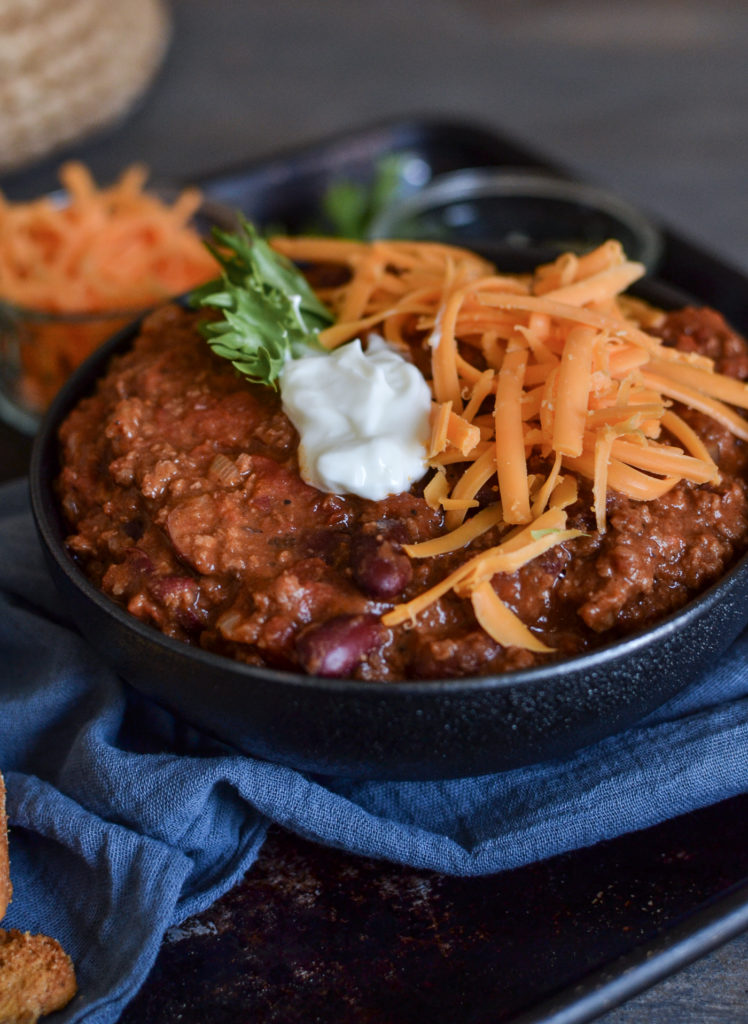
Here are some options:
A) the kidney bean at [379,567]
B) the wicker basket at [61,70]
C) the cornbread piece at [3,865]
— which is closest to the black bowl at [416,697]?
the kidney bean at [379,567]

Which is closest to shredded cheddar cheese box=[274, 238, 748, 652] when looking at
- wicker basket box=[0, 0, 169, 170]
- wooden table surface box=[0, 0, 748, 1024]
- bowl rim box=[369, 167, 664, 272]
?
bowl rim box=[369, 167, 664, 272]

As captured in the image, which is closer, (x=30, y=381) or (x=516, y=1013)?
(x=516, y=1013)

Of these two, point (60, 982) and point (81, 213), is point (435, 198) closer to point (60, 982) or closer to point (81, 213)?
point (81, 213)

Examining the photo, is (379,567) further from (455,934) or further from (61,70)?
(61,70)

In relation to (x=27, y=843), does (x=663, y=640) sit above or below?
above

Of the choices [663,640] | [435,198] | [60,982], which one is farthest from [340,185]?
[60,982]

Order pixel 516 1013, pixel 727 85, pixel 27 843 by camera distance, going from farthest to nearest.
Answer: pixel 727 85 < pixel 27 843 < pixel 516 1013

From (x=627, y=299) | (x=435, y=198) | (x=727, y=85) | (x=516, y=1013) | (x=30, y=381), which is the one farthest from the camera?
(x=727, y=85)

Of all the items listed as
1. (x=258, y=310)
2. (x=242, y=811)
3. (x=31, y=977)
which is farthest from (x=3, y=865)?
(x=258, y=310)
